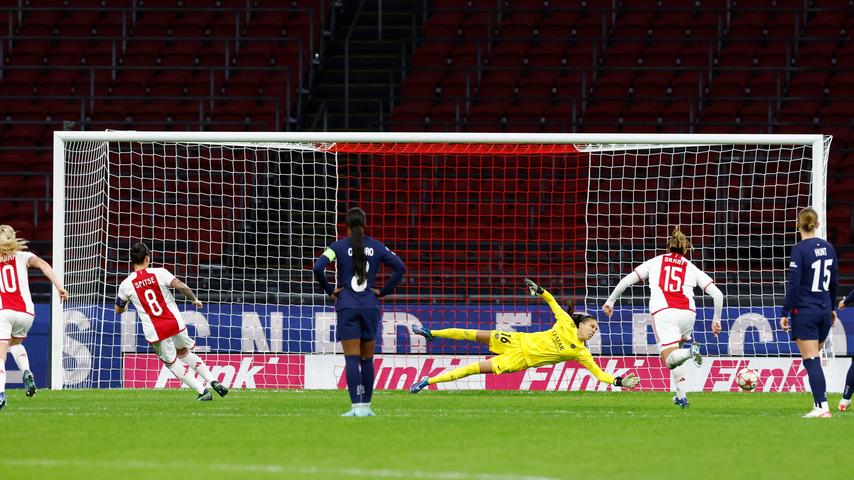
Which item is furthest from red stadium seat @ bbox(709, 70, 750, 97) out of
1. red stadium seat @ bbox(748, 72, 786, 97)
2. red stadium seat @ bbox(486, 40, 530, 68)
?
red stadium seat @ bbox(486, 40, 530, 68)

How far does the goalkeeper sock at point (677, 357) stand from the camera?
12.7 meters

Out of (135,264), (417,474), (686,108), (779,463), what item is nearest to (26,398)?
(135,264)

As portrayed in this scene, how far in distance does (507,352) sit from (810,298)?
424cm

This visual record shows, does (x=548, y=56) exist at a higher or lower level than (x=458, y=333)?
higher

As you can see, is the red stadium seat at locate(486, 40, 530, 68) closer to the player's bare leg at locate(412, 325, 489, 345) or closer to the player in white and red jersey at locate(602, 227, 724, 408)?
the player's bare leg at locate(412, 325, 489, 345)

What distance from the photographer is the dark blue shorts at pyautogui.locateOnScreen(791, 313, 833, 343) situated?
453 inches

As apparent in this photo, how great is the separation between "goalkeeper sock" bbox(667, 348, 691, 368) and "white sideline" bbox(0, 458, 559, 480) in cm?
579

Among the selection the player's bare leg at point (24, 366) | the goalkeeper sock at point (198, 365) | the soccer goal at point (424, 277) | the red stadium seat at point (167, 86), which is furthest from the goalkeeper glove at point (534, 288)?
the red stadium seat at point (167, 86)

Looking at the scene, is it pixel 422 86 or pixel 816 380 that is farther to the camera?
pixel 422 86

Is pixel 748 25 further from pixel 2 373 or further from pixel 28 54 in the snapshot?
pixel 2 373

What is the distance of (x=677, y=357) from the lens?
1276 cm

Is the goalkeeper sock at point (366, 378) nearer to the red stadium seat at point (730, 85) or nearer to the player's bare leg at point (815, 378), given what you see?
the player's bare leg at point (815, 378)

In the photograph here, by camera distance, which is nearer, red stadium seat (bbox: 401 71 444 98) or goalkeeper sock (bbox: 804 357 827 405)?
goalkeeper sock (bbox: 804 357 827 405)

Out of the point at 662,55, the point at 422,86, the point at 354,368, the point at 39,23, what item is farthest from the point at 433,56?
the point at 354,368
